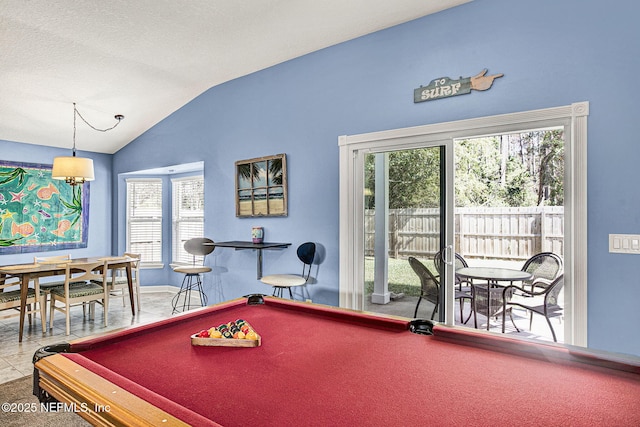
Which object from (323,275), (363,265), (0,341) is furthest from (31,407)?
(363,265)

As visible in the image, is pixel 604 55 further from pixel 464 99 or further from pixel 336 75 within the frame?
pixel 336 75

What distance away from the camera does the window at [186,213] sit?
612 cm

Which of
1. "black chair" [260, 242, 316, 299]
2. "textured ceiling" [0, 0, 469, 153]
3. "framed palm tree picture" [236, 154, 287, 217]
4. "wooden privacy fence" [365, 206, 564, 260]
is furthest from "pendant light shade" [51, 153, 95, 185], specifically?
"wooden privacy fence" [365, 206, 564, 260]

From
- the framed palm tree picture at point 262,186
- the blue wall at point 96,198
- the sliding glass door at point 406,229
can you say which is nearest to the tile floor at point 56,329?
the blue wall at point 96,198

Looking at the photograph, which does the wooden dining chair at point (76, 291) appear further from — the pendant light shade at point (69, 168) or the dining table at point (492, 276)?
the dining table at point (492, 276)

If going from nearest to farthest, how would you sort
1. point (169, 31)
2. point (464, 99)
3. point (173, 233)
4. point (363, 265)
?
1. point (464, 99)
2. point (169, 31)
3. point (363, 265)
4. point (173, 233)

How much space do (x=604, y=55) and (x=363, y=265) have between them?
248cm

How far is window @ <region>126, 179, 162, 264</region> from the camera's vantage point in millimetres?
6430

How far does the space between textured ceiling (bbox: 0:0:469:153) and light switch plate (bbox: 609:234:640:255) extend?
217 centimetres

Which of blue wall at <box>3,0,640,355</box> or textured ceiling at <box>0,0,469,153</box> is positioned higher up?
textured ceiling at <box>0,0,469,153</box>

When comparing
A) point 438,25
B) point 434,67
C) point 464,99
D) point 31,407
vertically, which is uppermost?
point 438,25

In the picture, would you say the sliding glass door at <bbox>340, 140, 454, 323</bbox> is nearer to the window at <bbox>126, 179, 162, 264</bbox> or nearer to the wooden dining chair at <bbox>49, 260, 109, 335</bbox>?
the wooden dining chair at <bbox>49, 260, 109, 335</bbox>

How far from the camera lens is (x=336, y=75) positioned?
12.2 ft

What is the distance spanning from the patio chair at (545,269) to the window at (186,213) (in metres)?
4.83
